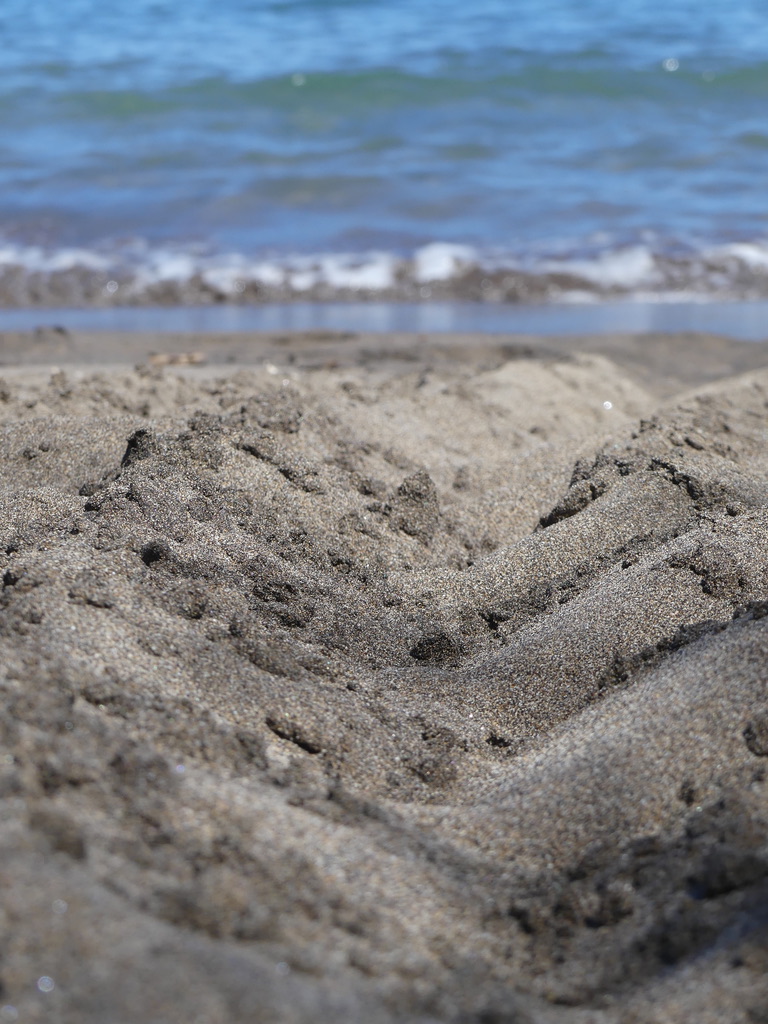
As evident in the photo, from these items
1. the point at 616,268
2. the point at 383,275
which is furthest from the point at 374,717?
the point at 616,268

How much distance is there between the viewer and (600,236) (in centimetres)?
877

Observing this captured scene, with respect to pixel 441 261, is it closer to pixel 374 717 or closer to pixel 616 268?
pixel 616 268

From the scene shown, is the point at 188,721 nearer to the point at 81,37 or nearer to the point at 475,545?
the point at 475,545

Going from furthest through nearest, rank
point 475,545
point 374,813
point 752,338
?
point 752,338, point 475,545, point 374,813

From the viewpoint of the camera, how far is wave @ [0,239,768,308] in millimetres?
7910

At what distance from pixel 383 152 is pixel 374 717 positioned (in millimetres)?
9868

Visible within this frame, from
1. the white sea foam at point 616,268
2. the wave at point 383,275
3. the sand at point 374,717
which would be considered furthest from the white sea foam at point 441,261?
the sand at point 374,717

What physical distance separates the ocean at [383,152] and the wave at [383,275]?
0.02 meters

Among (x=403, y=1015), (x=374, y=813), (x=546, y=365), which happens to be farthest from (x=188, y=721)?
(x=546, y=365)

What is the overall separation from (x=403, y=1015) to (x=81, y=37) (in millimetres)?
16717

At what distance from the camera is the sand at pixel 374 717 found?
4.33ft

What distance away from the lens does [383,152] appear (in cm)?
1105

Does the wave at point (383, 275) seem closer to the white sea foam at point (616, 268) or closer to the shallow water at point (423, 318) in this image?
the white sea foam at point (616, 268)

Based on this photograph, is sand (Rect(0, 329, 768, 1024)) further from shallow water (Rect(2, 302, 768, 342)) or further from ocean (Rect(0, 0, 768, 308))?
ocean (Rect(0, 0, 768, 308))
